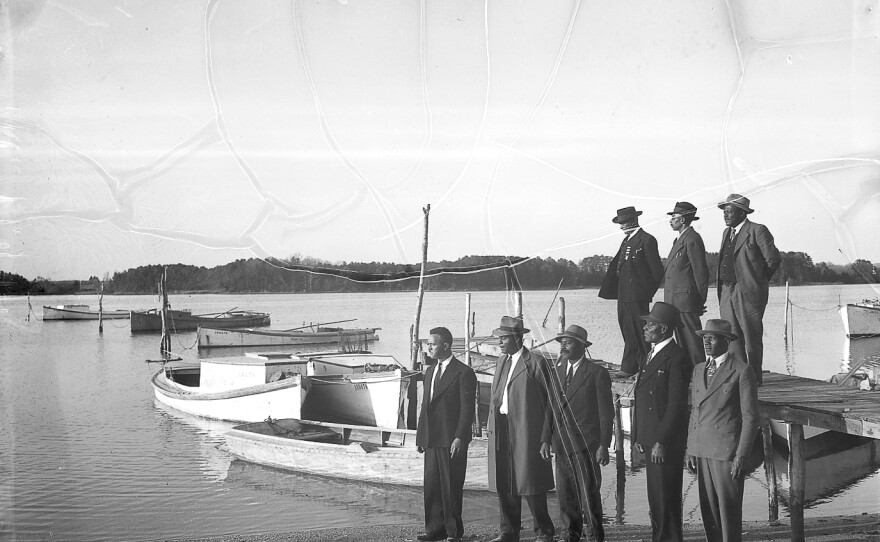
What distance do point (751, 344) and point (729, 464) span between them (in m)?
1.64

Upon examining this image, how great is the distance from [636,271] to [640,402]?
1624mm

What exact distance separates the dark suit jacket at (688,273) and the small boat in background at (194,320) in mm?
57795

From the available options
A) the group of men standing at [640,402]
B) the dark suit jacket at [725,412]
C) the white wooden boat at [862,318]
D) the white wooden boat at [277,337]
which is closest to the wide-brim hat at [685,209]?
the group of men standing at [640,402]

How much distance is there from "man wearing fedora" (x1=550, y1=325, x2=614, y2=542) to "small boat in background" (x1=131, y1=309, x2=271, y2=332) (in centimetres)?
5771

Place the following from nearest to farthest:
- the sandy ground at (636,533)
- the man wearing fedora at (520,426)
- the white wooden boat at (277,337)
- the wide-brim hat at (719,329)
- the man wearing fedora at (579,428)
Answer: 1. the wide-brim hat at (719,329)
2. the man wearing fedora at (579,428)
3. the man wearing fedora at (520,426)
4. the sandy ground at (636,533)
5. the white wooden boat at (277,337)

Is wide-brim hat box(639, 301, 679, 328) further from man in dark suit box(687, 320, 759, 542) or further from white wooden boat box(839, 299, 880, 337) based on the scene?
white wooden boat box(839, 299, 880, 337)

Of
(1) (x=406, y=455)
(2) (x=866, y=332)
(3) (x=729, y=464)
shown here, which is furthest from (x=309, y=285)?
(2) (x=866, y=332)

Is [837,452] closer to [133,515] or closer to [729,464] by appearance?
[729,464]

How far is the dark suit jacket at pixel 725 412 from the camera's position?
5.45m

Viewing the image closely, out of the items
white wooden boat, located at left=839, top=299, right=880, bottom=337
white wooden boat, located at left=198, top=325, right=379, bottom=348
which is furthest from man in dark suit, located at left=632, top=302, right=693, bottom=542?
white wooden boat, located at left=198, top=325, right=379, bottom=348

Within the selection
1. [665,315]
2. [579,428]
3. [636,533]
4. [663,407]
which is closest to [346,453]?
[636,533]

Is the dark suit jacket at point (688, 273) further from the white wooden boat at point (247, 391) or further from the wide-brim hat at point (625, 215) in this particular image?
the white wooden boat at point (247, 391)

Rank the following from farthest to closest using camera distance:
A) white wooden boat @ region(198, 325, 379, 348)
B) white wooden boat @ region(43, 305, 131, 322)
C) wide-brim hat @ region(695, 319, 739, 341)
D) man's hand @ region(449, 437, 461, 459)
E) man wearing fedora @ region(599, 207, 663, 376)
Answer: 1. white wooden boat @ region(43, 305, 131, 322)
2. white wooden boat @ region(198, 325, 379, 348)
3. man wearing fedora @ region(599, 207, 663, 376)
4. man's hand @ region(449, 437, 461, 459)
5. wide-brim hat @ region(695, 319, 739, 341)

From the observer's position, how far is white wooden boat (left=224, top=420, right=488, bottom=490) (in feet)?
43.2
